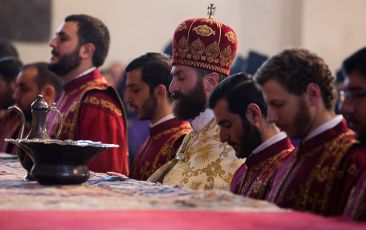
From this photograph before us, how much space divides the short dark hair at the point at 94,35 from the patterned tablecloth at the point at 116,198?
2443 mm

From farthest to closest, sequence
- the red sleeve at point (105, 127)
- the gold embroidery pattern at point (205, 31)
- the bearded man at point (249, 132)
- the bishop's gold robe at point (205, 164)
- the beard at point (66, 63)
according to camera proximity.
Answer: the beard at point (66, 63) → the red sleeve at point (105, 127) → the gold embroidery pattern at point (205, 31) → the bishop's gold robe at point (205, 164) → the bearded man at point (249, 132)

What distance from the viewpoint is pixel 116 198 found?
3.54 metres

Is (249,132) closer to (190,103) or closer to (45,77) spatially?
(190,103)

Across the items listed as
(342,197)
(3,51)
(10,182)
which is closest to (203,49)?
(10,182)

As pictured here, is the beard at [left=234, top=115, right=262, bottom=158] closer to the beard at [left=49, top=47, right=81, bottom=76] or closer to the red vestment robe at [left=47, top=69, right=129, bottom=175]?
the red vestment robe at [left=47, top=69, right=129, bottom=175]

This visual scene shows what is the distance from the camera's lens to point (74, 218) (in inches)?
116

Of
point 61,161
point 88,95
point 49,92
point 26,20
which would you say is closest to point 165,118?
point 88,95

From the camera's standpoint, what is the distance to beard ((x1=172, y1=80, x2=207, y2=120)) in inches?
213

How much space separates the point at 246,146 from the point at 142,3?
7.55 m

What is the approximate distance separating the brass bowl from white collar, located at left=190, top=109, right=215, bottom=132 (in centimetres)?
129

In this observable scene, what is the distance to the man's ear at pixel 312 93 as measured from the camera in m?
3.79

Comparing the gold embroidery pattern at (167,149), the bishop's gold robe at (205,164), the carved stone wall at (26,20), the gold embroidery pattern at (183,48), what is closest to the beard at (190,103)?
the bishop's gold robe at (205,164)

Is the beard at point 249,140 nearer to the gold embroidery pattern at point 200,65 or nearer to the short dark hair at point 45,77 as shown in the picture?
the gold embroidery pattern at point 200,65

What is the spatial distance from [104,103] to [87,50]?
1.91 ft
